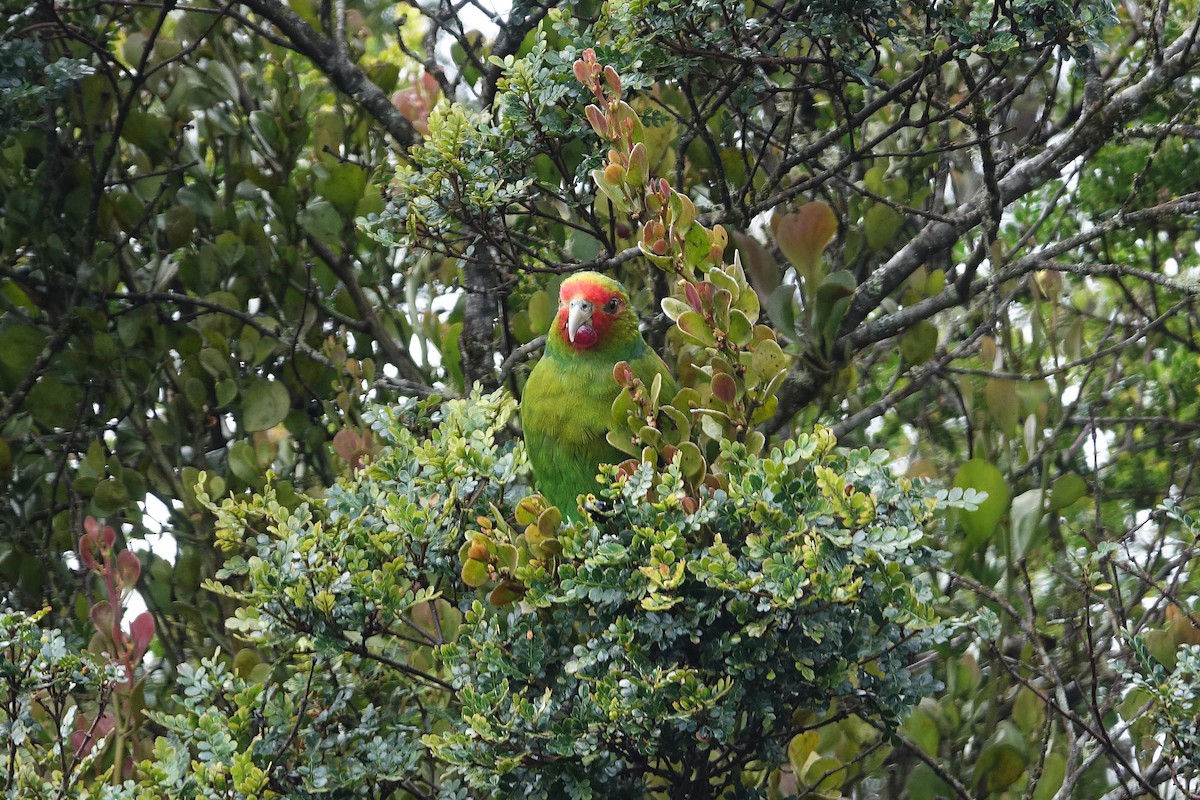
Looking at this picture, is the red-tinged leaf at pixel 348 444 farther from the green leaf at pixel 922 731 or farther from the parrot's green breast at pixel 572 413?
the green leaf at pixel 922 731

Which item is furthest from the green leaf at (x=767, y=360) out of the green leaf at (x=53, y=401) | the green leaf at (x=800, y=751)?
the green leaf at (x=53, y=401)

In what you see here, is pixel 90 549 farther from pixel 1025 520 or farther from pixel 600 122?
pixel 1025 520

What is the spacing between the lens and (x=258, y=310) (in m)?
3.79

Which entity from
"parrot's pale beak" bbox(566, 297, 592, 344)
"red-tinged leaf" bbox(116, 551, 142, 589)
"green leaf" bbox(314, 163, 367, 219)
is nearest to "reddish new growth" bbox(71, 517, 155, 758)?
"red-tinged leaf" bbox(116, 551, 142, 589)

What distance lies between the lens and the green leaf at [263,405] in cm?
328

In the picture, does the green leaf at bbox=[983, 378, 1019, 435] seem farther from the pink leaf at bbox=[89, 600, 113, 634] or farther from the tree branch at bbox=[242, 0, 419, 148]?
the pink leaf at bbox=[89, 600, 113, 634]

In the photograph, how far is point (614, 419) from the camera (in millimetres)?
1887

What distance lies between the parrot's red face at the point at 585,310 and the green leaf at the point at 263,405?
39.1 inches

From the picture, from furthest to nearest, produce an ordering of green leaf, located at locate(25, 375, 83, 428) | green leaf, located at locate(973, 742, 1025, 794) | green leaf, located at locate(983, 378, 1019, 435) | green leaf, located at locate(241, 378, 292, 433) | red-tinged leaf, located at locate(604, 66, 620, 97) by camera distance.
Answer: green leaf, located at locate(25, 375, 83, 428) → green leaf, located at locate(241, 378, 292, 433) → green leaf, located at locate(983, 378, 1019, 435) → green leaf, located at locate(973, 742, 1025, 794) → red-tinged leaf, located at locate(604, 66, 620, 97)

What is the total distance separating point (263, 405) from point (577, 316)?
1.14 m

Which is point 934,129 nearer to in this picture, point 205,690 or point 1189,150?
point 1189,150

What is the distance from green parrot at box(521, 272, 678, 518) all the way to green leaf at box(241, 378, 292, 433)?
862mm

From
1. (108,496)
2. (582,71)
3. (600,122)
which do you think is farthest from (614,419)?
(108,496)

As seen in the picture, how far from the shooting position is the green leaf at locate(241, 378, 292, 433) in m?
3.28
